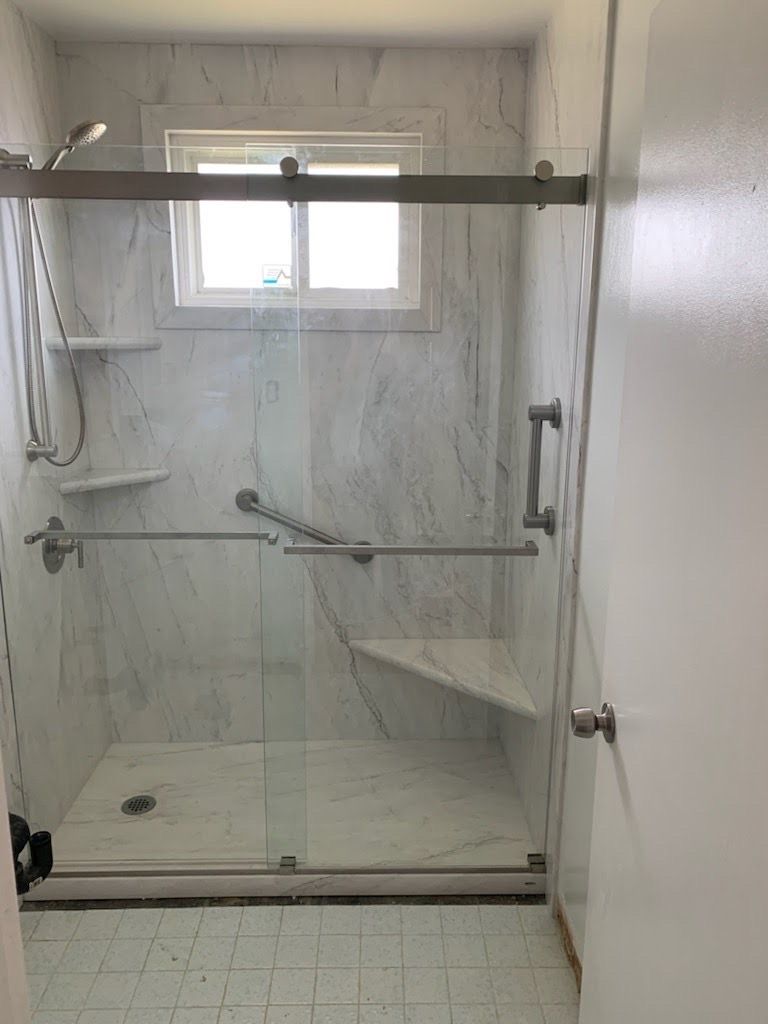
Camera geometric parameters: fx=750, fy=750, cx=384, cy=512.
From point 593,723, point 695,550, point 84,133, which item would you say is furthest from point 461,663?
point 84,133

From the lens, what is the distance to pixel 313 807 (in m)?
2.21

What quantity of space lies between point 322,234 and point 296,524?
785 millimetres

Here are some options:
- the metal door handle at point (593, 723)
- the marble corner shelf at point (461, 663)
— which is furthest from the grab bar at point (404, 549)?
the metal door handle at point (593, 723)

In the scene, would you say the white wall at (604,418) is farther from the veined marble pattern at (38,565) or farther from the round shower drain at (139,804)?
the veined marble pattern at (38,565)

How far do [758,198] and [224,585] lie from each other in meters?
2.10

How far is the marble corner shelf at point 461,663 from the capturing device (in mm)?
2221

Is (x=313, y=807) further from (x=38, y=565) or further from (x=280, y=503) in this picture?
(x=38, y=565)

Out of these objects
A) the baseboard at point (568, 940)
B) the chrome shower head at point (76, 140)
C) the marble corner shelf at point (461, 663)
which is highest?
the chrome shower head at point (76, 140)

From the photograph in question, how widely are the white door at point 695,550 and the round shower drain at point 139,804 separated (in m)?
1.64

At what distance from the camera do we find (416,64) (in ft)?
7.75

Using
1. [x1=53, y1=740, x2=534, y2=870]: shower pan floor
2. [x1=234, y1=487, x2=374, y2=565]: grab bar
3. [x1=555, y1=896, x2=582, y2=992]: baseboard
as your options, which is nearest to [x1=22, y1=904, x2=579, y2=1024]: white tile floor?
[x1=555, y1=896, x2=582, y2=992]: baseboard

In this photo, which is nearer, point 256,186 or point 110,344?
point 256,186

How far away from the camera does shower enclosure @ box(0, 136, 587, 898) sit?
1.93m

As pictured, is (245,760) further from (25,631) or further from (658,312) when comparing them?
(658,312)
